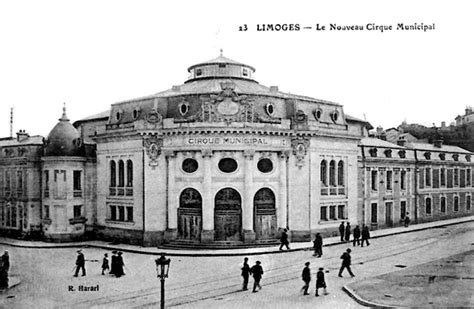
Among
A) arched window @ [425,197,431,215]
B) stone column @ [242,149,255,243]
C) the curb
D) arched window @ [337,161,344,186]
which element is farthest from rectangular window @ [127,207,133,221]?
arched window @ [425,197,431,215]

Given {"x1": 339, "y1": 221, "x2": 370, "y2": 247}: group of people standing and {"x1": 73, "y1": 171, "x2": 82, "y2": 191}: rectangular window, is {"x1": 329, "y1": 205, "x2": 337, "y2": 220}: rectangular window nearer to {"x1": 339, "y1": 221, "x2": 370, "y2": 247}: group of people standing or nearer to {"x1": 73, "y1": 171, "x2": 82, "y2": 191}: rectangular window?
{"x1": 339, "y1": 221, "x2": 370, "y2": 247}: group of people standing

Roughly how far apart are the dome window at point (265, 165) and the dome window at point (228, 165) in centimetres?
200

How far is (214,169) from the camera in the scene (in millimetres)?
35094

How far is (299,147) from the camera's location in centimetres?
3669

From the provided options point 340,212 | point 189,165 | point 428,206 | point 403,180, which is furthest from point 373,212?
point 189,165

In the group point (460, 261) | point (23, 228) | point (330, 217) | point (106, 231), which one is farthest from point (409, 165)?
point (23, 228)

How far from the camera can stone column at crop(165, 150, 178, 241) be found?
35469 millimetres

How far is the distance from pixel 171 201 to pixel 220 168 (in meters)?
4.34

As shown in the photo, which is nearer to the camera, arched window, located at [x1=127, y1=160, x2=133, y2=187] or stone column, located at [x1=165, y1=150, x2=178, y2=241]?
stone column, located at [x1=165, y1=150, x2=178, y2=241]

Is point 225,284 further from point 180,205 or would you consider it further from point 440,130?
point 440,130

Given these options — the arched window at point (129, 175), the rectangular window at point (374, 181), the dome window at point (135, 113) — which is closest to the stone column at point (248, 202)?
the arched window at point (129, 175)

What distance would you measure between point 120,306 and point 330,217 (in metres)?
22.9

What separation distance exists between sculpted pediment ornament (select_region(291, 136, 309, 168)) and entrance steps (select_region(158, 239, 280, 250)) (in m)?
6.20

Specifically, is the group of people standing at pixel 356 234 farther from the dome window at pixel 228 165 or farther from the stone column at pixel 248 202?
the dome window at pixel 228 165
